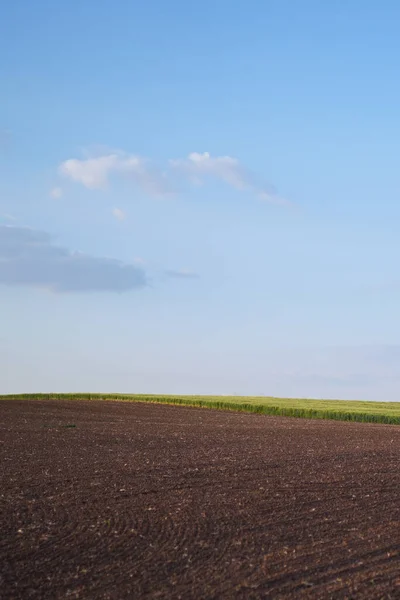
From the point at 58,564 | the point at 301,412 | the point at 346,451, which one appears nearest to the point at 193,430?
the point at 346,451

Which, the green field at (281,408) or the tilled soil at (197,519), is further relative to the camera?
the green field at (281,408)

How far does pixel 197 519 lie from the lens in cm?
1215

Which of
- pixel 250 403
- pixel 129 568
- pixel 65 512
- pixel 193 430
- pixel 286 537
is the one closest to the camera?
pixel 129 568

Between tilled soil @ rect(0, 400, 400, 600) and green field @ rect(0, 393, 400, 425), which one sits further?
green field @ rect(0, 393, 400, 425)

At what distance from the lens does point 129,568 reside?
959cm

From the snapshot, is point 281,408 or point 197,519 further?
point 281,408

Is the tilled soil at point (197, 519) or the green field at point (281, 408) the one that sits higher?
the green field at point (281, 408)

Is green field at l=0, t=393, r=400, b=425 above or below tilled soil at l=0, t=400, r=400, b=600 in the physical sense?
above

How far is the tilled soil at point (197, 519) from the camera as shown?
30.1 ft

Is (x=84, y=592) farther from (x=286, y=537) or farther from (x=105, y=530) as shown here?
(x=286, y=537)

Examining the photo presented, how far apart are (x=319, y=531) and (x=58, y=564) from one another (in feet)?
13.5

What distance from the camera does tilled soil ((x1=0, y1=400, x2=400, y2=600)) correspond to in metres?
9.19

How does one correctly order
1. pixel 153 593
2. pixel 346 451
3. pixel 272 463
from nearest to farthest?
pixel 153 593
pixel 272 463
pixel 346 451

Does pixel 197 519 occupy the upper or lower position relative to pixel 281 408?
lower
